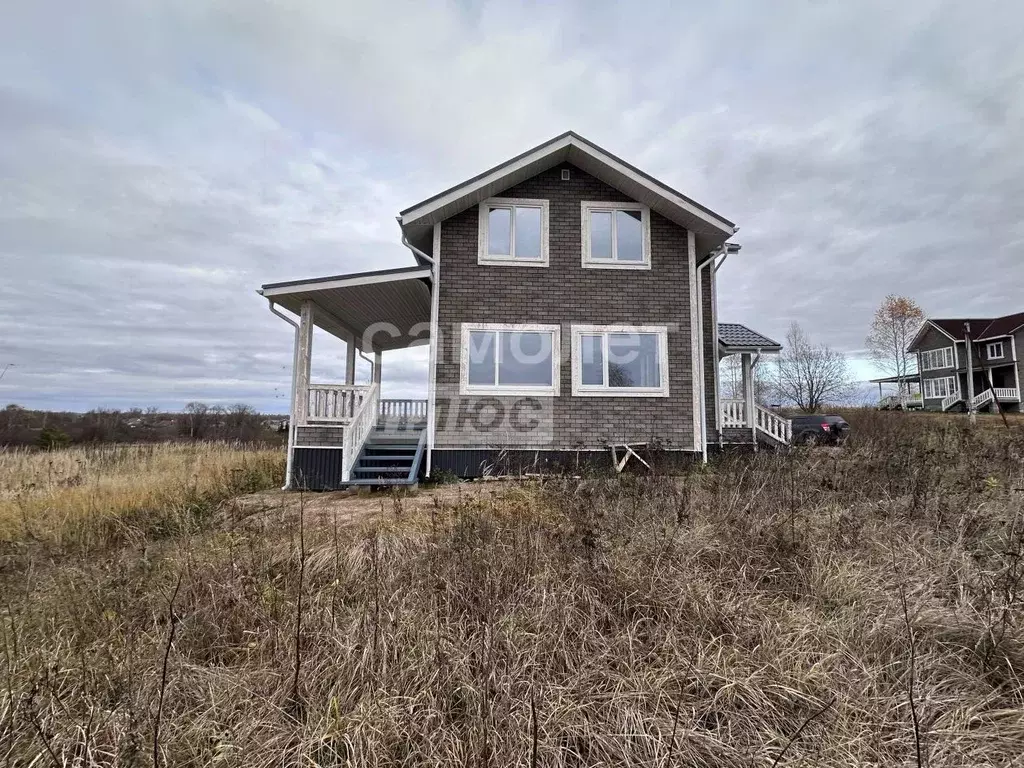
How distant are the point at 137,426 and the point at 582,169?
28159 millimetres

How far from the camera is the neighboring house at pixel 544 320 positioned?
990 centimetres

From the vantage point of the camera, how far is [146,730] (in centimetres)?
192

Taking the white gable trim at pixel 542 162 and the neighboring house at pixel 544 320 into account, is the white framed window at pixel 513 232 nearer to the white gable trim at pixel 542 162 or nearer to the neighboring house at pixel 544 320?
the neighboring house at pixel 544 320

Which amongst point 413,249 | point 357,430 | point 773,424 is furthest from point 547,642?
point 773,424

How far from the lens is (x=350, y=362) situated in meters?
12.6

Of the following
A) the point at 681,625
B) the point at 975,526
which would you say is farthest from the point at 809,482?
the point at 681,625

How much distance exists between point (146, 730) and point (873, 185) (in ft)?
98.9

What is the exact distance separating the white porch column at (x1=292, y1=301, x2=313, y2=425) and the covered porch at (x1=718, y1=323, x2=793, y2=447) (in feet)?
32.2

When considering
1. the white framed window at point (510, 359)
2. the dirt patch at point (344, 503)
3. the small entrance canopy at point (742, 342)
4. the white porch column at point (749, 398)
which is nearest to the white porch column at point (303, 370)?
the dirt patch at point (344, 503)

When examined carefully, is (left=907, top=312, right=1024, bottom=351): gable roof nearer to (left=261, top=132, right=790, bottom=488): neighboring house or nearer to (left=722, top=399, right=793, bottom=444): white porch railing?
(left=722, top=399, right=793, bottom=444): white porch railing

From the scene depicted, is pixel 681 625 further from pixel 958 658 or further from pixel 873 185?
pixel 873 185

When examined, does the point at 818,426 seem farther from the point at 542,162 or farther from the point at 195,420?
the point at 195,420

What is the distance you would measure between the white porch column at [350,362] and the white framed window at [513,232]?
473cm

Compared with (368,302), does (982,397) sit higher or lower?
lower
